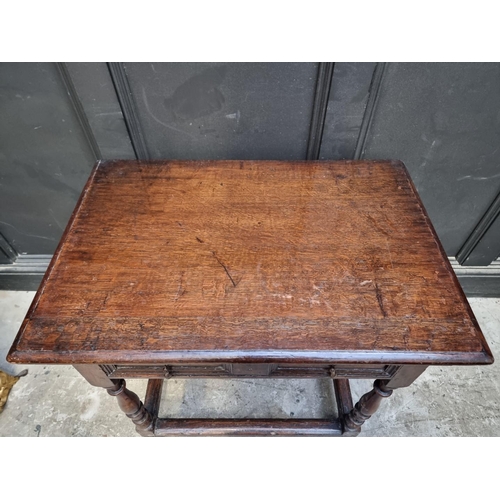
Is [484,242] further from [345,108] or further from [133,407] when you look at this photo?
[133,407]

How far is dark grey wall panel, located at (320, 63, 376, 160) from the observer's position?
3.50ft

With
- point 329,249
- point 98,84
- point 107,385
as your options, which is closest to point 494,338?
point 329,249

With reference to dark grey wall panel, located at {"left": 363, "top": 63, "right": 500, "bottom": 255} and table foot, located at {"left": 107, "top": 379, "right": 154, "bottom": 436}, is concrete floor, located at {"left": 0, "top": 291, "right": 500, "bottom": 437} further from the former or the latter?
dark grey wall panel, located at {"left": 363, "top": 63, "right": 500, "bottom": 255}

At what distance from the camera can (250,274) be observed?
33.7 inches

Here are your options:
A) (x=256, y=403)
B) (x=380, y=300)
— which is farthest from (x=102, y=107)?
(x=256, y=403)

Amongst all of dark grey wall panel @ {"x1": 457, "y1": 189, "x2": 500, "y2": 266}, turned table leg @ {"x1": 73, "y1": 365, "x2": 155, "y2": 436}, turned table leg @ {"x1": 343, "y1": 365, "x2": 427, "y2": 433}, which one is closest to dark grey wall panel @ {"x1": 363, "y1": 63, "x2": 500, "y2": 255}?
dark grey wall panel @ {"x1": 457, "y1": 189, "x2": 500, "y2": 266}

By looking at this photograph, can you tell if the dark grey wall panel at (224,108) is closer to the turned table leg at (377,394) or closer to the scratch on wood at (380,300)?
the scratch on wood at (380,300)

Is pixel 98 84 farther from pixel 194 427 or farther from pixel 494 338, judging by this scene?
pixel 494 338

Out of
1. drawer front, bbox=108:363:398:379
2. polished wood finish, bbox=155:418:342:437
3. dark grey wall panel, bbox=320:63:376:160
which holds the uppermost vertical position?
dark grey wall panel, bbox=320:63:376:160

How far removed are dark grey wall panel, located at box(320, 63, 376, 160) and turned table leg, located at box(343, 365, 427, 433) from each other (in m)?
0.76

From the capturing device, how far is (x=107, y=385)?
3.15ft

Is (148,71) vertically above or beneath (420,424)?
above

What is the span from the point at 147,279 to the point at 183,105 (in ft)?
2.07

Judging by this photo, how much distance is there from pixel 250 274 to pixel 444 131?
0.92 meters
